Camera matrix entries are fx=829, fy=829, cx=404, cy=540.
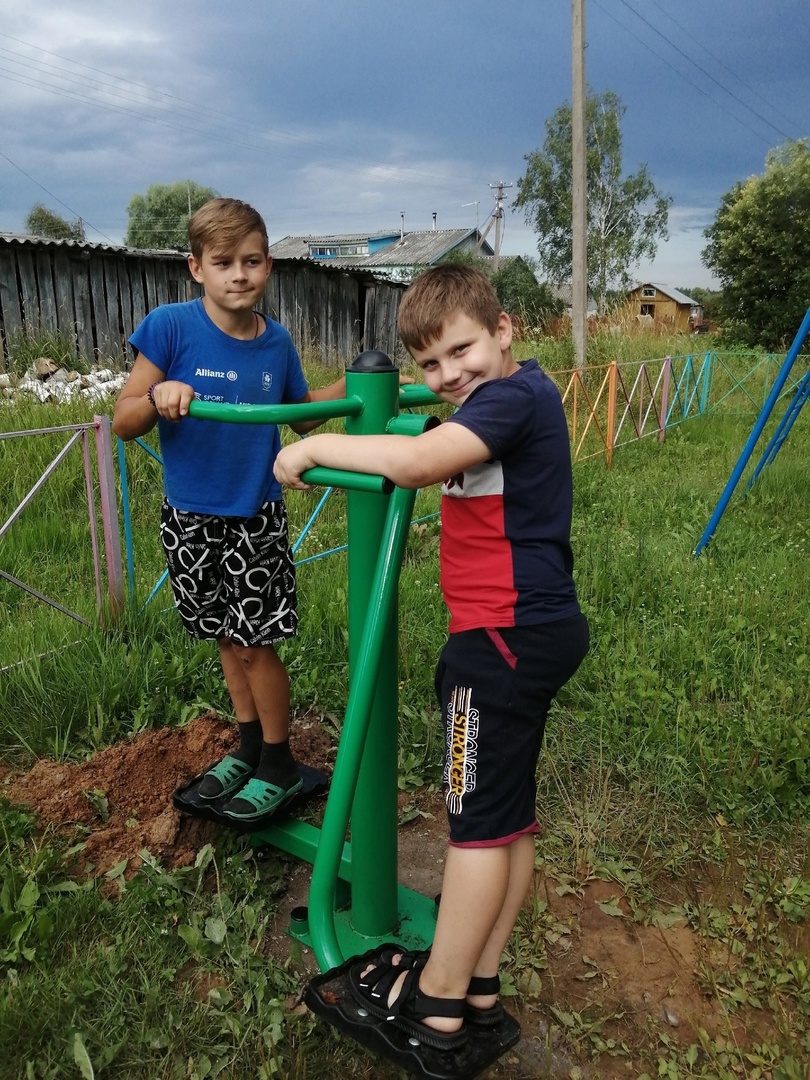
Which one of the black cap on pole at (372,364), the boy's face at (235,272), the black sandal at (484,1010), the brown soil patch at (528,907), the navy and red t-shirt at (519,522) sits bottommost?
the brown soil patch at (528,907)

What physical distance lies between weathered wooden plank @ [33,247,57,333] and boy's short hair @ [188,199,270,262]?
8.88 metres

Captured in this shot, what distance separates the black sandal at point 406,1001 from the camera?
1467mm

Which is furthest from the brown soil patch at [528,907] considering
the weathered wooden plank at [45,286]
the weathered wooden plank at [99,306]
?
the weathered wooden plank at [99,306]

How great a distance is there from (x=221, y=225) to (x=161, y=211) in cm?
5930

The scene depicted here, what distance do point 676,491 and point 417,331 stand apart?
5272mm

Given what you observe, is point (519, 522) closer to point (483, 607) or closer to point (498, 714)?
point (483, 607)

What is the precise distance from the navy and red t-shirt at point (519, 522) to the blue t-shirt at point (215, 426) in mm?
746

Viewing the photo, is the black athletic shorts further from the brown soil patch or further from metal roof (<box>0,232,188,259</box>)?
metal roof (<box>0,232,188,259</box>)

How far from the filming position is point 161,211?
181 ft

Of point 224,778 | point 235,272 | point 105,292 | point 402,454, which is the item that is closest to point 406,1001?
point 224,778

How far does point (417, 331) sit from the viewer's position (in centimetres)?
146

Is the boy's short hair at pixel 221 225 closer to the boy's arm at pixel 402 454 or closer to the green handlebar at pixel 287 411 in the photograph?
the green handlebar at pixel 287 411

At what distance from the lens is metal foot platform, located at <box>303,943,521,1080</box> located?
55.8 inches

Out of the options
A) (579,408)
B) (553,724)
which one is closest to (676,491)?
(579,408)
